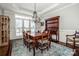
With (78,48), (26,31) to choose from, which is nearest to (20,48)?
(26,31)

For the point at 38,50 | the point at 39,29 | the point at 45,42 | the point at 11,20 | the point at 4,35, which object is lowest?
the point at 38,50

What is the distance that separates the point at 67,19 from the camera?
1752 mm

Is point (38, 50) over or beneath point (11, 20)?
beneath

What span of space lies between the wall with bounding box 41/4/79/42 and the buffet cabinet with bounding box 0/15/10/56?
2.40 ft

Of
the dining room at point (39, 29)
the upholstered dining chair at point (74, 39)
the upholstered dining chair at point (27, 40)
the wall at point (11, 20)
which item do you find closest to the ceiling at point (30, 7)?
the dining room at point (39, 29)

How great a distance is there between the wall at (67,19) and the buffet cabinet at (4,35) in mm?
731

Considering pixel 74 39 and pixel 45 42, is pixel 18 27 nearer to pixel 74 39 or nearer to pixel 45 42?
pixel 45 42

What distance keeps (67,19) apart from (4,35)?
1197mm

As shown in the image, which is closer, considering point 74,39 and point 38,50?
point 74,39

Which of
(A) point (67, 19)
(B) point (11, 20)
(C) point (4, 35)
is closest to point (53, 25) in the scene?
(A) point (67, 19)

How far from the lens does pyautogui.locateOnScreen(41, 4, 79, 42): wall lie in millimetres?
1706

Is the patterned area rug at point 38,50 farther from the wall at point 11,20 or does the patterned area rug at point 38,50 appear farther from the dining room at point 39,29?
the wall at point 11,20

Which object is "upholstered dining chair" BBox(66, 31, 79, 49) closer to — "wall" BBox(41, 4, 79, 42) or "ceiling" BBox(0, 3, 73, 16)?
"wall" BBox(41, 4, 79, 42)

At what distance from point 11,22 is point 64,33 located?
996 mm
